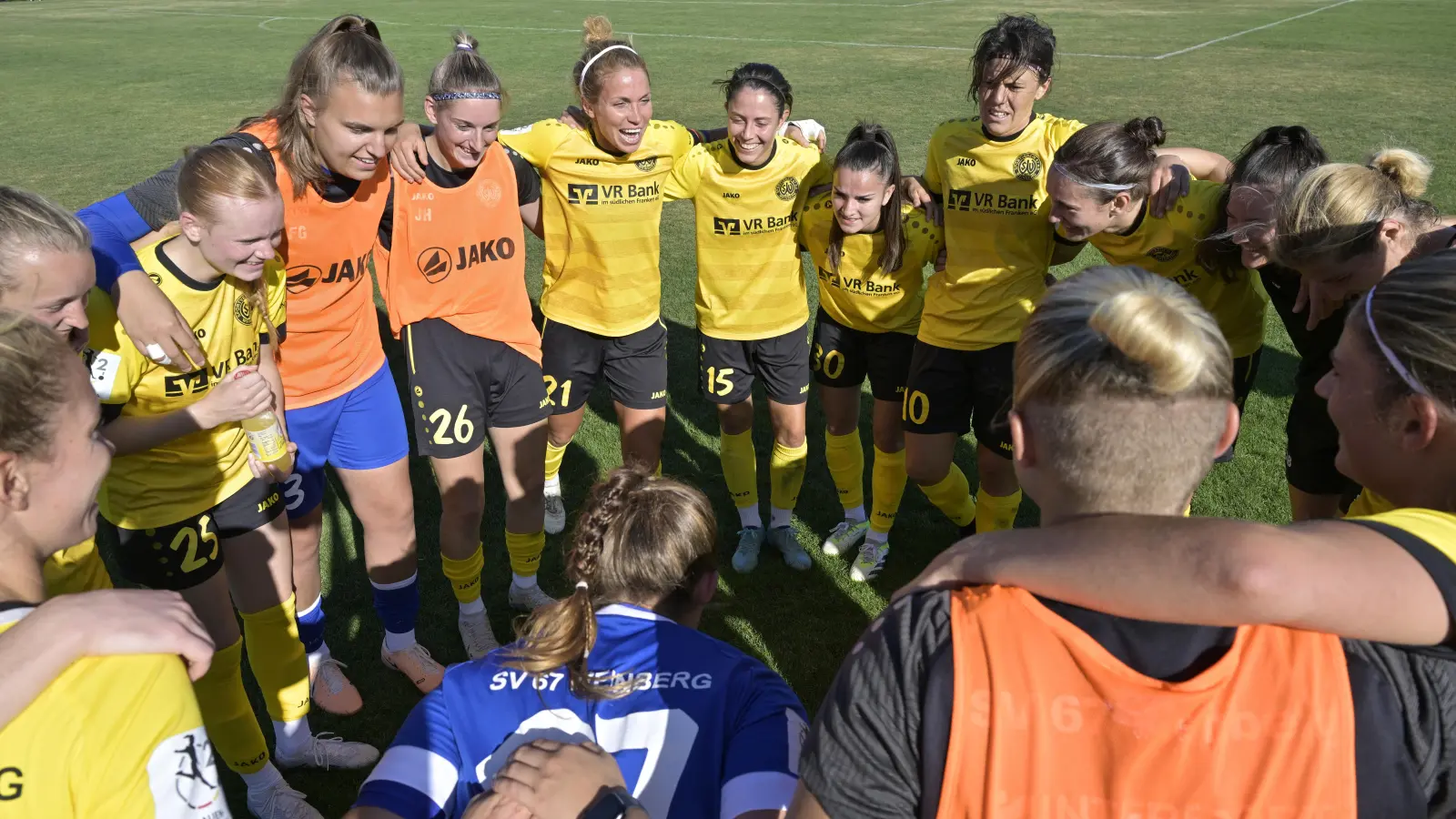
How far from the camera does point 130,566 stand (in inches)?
116

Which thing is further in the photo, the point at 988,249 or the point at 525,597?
the point at 525,597

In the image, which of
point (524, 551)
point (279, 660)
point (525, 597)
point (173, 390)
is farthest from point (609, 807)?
point (525, 597)

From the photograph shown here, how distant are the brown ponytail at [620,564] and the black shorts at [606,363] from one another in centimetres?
229

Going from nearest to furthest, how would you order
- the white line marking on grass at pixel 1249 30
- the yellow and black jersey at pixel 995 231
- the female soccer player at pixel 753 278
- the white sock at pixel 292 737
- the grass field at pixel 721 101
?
the white sock at pixel 292 737
the yellow and black jersey at pixel 995 231
the female soccer player at pixel 753 278
the grass field at pixel 721 101
the white line marking on grass at pixel 1249 30

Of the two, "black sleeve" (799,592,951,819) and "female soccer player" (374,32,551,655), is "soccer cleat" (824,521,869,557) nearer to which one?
"female soccer player" (374,32,551,655)

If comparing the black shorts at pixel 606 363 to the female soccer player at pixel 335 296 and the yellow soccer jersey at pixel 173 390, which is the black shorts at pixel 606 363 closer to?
the female soccer player at pixel 335 296

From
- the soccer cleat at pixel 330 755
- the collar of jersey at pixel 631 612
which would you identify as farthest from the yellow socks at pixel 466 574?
the collar of jersey at pixel 631 612

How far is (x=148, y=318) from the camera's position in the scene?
8.87ft

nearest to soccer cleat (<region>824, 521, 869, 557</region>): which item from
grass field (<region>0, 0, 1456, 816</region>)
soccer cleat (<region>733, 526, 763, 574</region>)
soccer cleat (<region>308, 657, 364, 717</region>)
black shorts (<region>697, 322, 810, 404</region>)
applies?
grass field (<region>0, 0, 1456, 816</region>)

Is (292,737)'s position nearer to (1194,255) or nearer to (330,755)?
(330,755)

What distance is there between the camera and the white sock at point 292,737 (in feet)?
11.5

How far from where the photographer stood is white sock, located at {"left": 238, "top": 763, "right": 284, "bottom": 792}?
Result: 10.7 feet

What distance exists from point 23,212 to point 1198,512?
16.9 feet

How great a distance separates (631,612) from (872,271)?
2.87m
